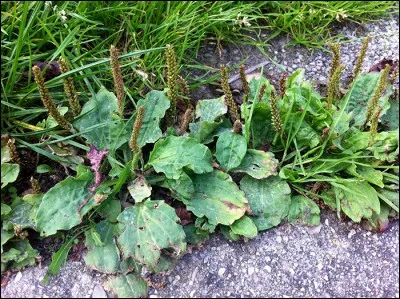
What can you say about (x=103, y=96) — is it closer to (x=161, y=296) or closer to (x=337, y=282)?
(x=161, y=296)

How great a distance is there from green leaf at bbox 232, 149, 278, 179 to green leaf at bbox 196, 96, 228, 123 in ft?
0.77

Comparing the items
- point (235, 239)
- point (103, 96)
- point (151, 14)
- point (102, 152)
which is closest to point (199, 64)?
point (151, 14)

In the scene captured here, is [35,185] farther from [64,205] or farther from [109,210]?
[109,210]

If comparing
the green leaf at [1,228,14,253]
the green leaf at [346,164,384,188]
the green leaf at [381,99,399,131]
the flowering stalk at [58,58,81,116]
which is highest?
the flowering stalk at [58,58,81,116]

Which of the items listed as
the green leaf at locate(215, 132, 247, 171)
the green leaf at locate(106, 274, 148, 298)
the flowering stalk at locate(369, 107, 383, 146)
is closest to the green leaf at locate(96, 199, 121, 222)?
the green leaf at locate(106, 274, 148, 298)

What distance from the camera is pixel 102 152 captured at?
260 centimetres

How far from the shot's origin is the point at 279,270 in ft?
8.30

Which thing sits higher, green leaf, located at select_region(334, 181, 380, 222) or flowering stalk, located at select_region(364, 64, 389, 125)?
flowering stalk, located at select_region(364, 64, 389, 125)

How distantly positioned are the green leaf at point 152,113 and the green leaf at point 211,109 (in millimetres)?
183

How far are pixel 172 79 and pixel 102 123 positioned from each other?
0.38m

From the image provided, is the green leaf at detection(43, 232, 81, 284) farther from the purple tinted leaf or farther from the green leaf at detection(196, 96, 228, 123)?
the green leaf at detection(196, 96, 228, 123)

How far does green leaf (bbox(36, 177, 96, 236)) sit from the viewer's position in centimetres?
239

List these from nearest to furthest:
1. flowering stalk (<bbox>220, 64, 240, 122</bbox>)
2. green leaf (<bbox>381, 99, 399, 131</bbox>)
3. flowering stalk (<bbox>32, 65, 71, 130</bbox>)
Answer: flowering stalk (<bbox>32, 65, 71, 130</bbox>)
flowering stalk (<bbox>220, 64, 240, 122</bbox>)
green leaf (<bbox>381, 99, 399, 131</bbox>)

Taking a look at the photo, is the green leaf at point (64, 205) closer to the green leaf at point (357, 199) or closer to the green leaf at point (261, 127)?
the green leaf at point (261, 127)
